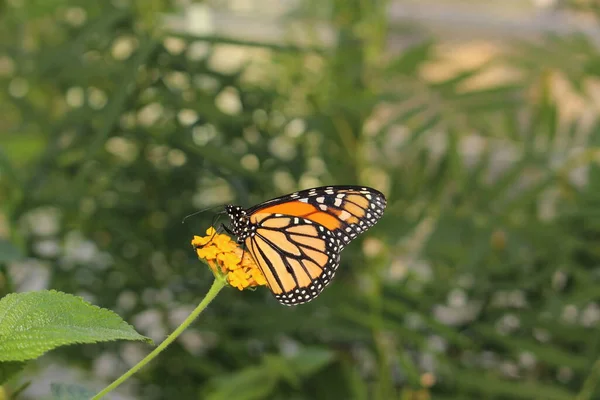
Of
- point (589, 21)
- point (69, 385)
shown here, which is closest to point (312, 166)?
point (69, 385)

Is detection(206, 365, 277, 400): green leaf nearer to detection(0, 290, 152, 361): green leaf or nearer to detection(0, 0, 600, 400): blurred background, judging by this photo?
detection(0, 0, 600, 400): blurred background

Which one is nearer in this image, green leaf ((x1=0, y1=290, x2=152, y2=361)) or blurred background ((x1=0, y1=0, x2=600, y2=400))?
green leaf ((x1=0, y1=290, x2=152, y2=361))

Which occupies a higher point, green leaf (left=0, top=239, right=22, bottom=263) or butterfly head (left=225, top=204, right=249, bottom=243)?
green leaf (left=0, top=239, right=22, bottom=263)

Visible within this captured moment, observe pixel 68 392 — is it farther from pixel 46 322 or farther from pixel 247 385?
pixel 247 385

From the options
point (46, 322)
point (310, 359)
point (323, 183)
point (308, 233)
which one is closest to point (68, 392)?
point (46, 322)

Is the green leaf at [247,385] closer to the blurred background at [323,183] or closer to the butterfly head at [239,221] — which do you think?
the blurred background at [323,183]

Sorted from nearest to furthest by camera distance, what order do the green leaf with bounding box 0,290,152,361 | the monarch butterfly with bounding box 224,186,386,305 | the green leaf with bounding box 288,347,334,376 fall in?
1. the green leaf with bounding box 0,290,152,361
2. the monarch butterfly with bounding box 224,186,386,305
3. the green leaf with bounding box 288,347,334,376

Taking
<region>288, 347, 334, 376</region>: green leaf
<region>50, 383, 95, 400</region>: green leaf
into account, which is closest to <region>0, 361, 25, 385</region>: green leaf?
<region>50, 383, 95, 400</region>: green leaf
